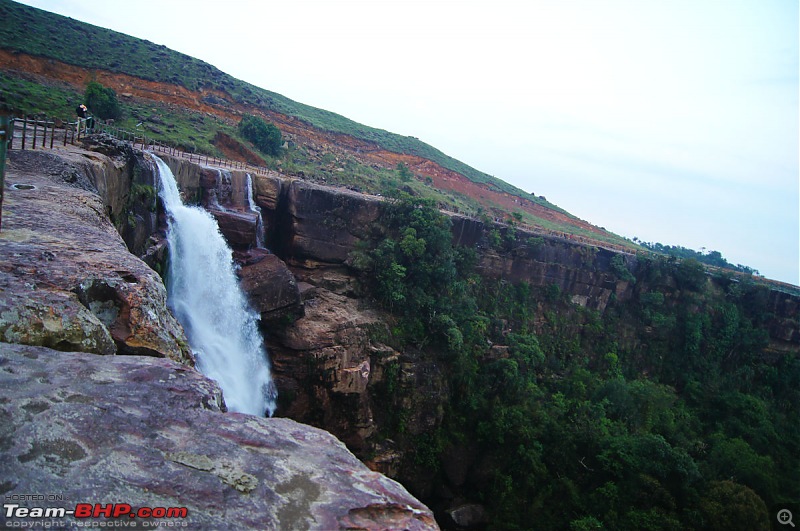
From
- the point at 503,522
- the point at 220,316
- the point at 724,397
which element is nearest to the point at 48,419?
the point at 220,316

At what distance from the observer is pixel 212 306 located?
17703mm

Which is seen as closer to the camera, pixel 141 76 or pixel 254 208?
pixel 254 208

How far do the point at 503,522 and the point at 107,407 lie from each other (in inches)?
781

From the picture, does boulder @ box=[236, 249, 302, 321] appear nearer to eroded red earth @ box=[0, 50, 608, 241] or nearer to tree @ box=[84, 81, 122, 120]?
tree @ box=[84, 81, 122, 120]

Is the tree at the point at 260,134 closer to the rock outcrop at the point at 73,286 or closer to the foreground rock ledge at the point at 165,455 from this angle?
the rock outcrop at the point at 73,286

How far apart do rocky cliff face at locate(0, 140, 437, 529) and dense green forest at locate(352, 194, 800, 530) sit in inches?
675

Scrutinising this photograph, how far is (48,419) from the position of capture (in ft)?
12.7

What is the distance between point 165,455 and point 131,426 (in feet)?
1.49

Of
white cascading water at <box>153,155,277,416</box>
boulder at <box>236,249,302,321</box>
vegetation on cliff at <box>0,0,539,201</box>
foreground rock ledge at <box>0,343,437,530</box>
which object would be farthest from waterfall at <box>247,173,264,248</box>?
vegetation on cliff at <box>0,0,539,201</box>

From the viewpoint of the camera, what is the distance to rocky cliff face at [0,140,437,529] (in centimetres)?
362

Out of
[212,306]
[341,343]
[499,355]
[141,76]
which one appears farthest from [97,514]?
[141,76]

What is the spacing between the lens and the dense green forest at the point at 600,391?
19266 millimetres

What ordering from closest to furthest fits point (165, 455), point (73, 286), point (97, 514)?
point (97, 514) → point (165, 455) → point (73, 286)

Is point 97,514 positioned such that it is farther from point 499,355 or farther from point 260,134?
point 260,134
